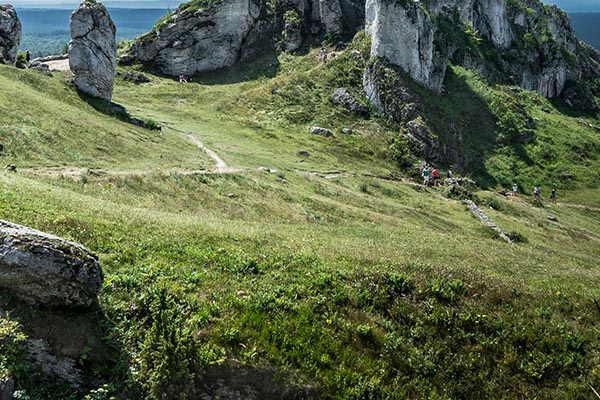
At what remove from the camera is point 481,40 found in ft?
355

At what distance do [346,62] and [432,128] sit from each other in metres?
20.9

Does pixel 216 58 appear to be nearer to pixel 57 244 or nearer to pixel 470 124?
pixel 470 124

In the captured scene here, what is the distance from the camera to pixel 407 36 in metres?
78.9

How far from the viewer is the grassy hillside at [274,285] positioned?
11.3 m

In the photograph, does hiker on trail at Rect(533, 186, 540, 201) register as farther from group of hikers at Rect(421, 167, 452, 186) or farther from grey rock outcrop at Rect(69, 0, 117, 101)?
grey rock outcrop at Rect(69, 0, 117, 101)

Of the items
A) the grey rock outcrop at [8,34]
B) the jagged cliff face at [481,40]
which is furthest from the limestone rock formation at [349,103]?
the grey rock outcrop at [8,34]

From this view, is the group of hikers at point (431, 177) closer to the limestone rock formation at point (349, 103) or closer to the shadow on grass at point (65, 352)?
the limestone rock formation at point (349, 103)

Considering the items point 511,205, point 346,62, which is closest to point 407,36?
point 346,62

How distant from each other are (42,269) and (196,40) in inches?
3477

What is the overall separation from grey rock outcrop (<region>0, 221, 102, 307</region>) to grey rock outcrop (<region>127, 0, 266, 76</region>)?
280 ft

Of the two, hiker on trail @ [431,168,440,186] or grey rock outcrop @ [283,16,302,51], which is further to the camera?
grey rock outcrop @ [283,16,302,51]

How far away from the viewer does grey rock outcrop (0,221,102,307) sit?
1054 centimetres

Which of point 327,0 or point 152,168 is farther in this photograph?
point 327,0

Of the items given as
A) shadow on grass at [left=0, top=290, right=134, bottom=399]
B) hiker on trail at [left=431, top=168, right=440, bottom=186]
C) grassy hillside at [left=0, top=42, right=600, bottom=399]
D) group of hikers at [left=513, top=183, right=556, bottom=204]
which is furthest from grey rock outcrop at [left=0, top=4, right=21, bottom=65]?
group of hikers at [left=513, top=183, right=556, bottom=204]
